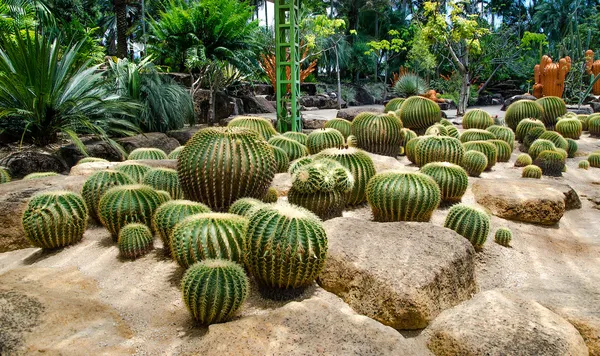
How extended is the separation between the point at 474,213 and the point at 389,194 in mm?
838

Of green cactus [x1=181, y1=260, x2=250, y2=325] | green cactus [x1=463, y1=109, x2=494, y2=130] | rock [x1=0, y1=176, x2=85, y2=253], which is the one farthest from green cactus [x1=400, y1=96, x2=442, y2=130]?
green cactus [x1=181, y1=260, x2=250, y2=325]

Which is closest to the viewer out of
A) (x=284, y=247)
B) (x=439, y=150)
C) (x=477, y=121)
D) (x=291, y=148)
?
(x=284, y=247)

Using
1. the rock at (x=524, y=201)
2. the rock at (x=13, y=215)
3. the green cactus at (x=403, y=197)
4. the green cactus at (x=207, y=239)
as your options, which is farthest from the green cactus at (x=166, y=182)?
the rock at (x=524, y=201)

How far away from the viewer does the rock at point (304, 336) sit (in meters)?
2.51

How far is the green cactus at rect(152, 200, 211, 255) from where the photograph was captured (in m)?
3.73

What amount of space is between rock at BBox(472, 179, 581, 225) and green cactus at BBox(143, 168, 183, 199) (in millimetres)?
3855

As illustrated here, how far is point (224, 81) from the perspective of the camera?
54.7 ft

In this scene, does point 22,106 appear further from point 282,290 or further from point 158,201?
point 282,290

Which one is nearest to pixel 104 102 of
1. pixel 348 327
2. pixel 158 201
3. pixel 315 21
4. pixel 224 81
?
pixel 158 201

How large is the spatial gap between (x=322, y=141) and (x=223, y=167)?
345cm

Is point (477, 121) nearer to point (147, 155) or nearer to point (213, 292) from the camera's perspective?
point (147, 155)

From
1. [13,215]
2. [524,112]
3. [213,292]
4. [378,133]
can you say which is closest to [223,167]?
[213,292]

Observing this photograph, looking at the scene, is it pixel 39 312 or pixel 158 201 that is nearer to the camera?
pixel 39 312

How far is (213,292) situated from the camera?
9.13 ft
